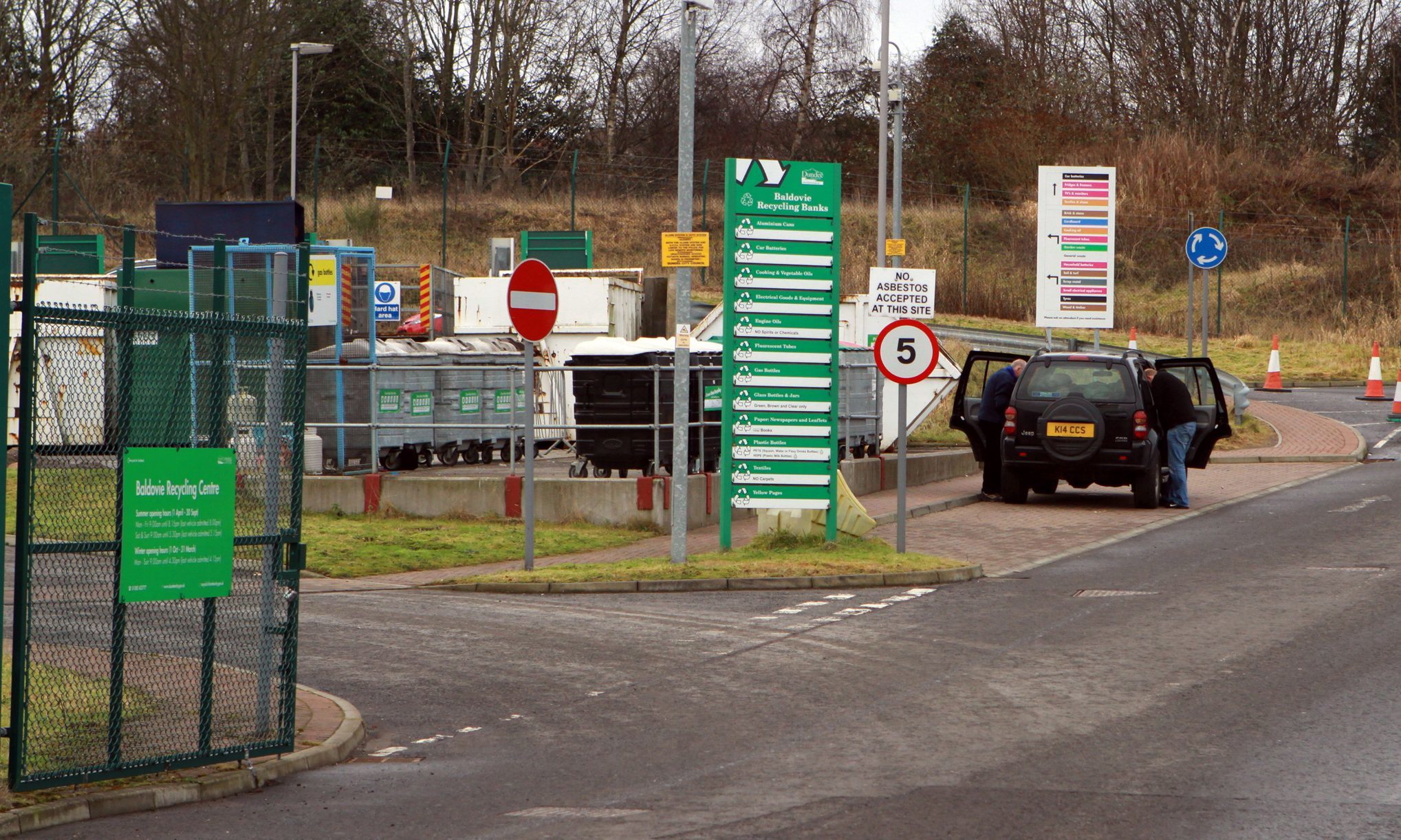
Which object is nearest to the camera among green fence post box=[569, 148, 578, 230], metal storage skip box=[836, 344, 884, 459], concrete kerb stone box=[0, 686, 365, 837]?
concrete kerb stone box=[0, 686, 365, 837]

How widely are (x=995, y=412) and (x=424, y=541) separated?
24.3 ft

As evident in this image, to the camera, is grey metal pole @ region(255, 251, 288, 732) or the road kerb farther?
the road kerb

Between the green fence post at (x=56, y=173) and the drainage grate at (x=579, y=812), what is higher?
the green fence post at (x=56, y=173)

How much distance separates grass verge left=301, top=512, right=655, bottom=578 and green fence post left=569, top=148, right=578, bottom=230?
2791cm

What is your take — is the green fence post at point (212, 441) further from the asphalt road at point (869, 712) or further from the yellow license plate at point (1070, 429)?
the yellow license plate at point (1070, 429)

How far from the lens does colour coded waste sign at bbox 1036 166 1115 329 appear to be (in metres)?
26.7

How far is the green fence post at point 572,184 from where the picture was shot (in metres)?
45.9

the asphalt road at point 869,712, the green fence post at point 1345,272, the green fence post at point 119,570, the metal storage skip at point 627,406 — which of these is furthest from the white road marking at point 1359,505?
the green fence post at point 1345,272

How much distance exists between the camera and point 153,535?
6758mm

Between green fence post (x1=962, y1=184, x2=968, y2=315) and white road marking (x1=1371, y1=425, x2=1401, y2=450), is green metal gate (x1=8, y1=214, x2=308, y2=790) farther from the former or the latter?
green fence post (x1=962, y1=184, x2=968, y2=315)

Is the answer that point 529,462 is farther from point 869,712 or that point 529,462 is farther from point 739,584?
point 869,712

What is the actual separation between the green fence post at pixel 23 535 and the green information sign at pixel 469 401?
1612 centimetres

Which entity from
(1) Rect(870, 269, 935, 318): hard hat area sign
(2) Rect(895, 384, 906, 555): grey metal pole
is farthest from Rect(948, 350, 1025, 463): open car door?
(2) Rect(895, 384, 906, 555): grey metal pole

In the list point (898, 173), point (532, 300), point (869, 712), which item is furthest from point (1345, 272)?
point (869, 712)
